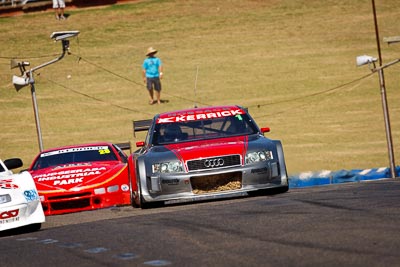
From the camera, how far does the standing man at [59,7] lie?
4988 centimetres

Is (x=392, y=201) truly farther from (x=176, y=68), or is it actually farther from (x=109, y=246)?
(x=176, y=68)

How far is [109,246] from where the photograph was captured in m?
10.4

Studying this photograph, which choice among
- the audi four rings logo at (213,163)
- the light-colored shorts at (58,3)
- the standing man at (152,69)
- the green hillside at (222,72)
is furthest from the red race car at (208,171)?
the light-colored shorts at (58,3)

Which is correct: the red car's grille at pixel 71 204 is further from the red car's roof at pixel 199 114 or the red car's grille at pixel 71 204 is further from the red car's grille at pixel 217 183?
the red car's grille at pixel 217 183

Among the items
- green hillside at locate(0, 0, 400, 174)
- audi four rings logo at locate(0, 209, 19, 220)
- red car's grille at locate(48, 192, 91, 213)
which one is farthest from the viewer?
green hillside at locate(0, 0, 400, 174)

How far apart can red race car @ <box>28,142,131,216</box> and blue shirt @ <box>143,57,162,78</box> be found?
58.1ft

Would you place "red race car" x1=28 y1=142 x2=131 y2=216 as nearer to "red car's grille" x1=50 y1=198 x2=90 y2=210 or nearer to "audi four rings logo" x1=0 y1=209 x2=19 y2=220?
"red car's grille" x1=50 y1=198 x2=90 y2=210

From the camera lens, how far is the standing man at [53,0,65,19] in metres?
49.9

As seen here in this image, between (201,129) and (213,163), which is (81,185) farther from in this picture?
(213,163)

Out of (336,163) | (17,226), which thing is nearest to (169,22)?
(336,163)

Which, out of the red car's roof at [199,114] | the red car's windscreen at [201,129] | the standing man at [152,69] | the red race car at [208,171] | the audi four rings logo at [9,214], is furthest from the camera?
the standing man at [152,69]

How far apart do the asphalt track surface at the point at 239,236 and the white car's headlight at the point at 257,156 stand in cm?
67

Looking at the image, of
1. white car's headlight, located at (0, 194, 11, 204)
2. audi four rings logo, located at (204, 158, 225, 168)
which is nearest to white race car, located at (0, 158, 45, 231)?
white car's headlight, located at (0, 194, 11, 204)

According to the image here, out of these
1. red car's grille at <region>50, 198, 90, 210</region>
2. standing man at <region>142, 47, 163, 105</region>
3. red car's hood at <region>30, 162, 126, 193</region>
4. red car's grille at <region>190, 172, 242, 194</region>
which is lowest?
red car's grille at <region>50, 198, 90, 210</region>
